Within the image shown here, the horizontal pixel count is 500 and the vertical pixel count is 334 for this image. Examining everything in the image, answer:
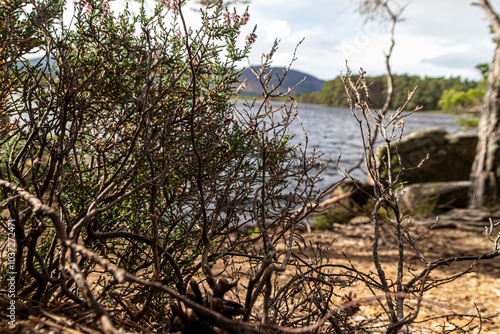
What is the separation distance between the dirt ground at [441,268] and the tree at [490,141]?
188 cm

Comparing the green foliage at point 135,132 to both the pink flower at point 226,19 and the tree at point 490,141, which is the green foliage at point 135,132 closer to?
the pink flower at point 226,19

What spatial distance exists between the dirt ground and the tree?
1879mm

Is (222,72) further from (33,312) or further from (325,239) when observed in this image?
(325,239)

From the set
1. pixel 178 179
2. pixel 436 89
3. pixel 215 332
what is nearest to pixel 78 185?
pixel 178 179

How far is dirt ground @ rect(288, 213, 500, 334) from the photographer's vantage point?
11.6 feet

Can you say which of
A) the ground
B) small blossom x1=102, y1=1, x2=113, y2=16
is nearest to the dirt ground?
the ground

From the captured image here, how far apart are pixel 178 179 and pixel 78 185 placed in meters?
0.55

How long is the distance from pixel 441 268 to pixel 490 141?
5.31 m

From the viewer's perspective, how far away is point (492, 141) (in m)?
8.92

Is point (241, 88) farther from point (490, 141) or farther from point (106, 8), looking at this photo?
point (490, 141)

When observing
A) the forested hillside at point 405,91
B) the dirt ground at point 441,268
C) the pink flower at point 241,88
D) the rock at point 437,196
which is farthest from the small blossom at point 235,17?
the forested hillside at point 405,91

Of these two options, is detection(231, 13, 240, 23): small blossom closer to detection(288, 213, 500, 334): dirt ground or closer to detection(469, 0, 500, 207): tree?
detection(288, 213, 500, 334): dirt ground

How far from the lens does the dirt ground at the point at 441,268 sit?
3521 millimetres

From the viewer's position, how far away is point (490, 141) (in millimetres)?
8961
